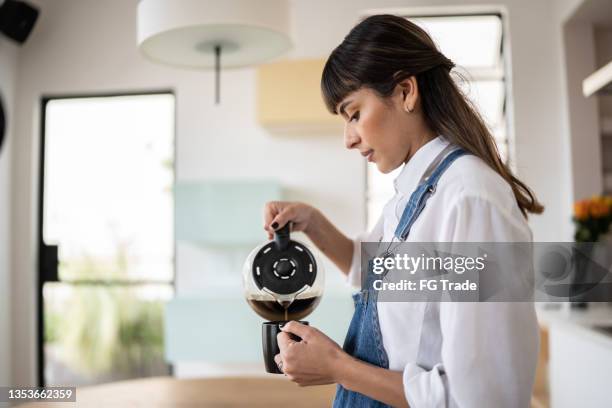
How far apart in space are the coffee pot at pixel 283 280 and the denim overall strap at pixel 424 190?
170mm

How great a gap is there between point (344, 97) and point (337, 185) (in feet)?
8.57

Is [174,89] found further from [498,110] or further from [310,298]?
[310,298]

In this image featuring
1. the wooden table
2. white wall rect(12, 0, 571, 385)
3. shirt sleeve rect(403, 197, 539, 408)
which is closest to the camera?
shirt sleeve rect(403, 197, 539, 408)

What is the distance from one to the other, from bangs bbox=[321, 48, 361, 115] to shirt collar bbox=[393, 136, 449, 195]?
146mm

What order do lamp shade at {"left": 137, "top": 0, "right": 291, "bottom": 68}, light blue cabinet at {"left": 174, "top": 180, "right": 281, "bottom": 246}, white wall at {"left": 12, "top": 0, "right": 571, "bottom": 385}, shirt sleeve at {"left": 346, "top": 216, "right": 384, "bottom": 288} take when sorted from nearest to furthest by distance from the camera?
shirt sleeve at {"left": 346, "top": 216, "right": 384, "bottom": 288} → lamp shade at {"left": 137, "top": 0, "right": 291, "bottom": 68} → light blue cabinet at {"left": 174, "top": 180, "right": 281, "bottom": 246} → white wall at {"left": 12, "top": 0, "right": 571, "bottom": 385}

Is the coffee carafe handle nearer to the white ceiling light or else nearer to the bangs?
the bangs

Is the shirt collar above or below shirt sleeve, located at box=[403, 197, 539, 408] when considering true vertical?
above

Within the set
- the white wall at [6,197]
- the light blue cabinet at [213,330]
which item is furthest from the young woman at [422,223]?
the white wall at [6,197]

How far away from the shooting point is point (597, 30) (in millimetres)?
Answer: 3459

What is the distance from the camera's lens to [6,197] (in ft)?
12.6

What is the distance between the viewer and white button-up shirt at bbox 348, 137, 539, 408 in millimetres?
785

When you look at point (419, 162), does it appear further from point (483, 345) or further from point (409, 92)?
point (483, 345)

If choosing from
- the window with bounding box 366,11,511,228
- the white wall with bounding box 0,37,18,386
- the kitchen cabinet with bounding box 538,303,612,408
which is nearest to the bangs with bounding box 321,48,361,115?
the kitchen cabinet with bounding box 538,303,612,408

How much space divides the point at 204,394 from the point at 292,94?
203 centimetres
